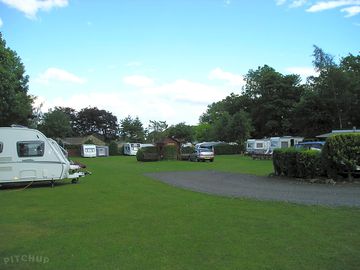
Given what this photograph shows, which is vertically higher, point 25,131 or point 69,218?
point 25,131

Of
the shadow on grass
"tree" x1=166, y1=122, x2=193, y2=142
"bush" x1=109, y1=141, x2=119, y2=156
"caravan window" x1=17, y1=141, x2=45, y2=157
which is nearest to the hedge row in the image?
the shadow on grass

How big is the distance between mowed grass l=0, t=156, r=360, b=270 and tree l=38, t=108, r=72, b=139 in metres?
67.0

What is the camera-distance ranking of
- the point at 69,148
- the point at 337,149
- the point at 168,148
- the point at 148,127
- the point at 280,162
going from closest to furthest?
1. the point at 337,149
2. the point at 280,162
3. the point at 168,148
4. the point at 69,148
5. the point at 148,127

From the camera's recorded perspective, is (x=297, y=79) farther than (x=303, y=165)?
Yes

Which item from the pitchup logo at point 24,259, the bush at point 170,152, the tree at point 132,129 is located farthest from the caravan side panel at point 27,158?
the tree at point 132,129

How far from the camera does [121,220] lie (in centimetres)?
927

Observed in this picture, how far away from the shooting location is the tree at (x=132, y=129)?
319 feet

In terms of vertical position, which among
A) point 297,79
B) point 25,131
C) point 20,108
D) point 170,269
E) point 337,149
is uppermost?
point 297,79

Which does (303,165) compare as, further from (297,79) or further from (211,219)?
(297,79)

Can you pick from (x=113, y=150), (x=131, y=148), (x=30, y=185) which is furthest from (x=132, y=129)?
(x=30, y=185)

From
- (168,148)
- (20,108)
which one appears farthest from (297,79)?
(20,108)

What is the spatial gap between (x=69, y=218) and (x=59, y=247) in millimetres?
2838

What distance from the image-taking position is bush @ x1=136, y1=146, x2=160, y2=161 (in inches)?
1797

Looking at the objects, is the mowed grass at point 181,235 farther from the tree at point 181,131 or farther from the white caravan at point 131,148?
the tree at point 181,131
